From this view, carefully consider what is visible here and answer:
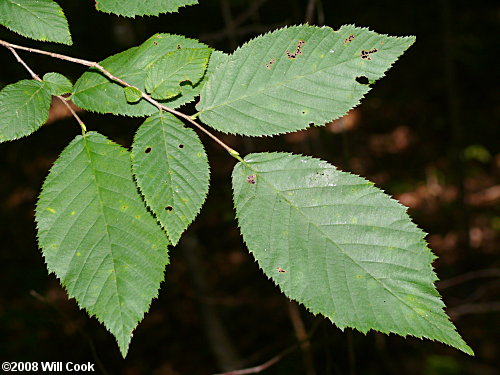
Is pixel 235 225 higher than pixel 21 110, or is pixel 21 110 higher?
pixel 21 110

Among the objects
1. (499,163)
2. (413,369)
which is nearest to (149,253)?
(413,369)

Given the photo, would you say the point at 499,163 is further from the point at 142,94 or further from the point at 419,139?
the point at 142,94

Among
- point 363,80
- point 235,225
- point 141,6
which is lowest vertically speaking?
point 235,225

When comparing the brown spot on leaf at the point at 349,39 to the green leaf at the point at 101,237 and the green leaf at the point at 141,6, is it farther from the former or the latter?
the green leaf at the point at 101,237

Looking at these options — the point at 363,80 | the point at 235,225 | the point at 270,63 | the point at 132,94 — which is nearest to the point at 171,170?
the point at 132,94

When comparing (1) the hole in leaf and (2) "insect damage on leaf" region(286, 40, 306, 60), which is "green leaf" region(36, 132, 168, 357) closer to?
(2) "insect damage on leaf" region(286, 40, 306, 60)

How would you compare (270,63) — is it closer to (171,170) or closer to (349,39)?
(349,39)

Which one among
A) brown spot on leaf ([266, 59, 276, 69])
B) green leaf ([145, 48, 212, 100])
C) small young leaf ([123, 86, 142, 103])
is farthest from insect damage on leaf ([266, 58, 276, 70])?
small young leaf ([123, 86, 142, 103])
